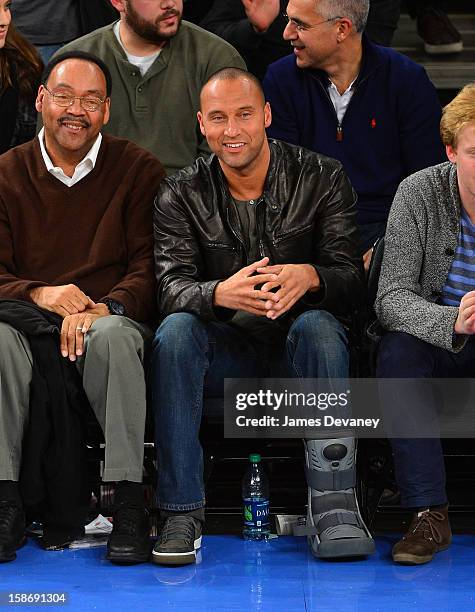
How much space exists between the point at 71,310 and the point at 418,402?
3.31 feet

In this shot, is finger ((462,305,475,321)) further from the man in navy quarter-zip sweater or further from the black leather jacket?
the man in navy quarter-zip sweater

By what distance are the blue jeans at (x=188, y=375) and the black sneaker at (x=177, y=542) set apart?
0.14 feet

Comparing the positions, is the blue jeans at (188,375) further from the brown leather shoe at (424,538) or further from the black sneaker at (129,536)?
the brown leather shoe at (424,538)

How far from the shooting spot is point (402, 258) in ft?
11.5

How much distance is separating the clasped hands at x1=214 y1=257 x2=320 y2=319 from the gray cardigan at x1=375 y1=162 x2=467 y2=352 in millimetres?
242

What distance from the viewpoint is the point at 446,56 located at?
5.52 meters

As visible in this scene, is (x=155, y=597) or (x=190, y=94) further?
(x=190, y=94)

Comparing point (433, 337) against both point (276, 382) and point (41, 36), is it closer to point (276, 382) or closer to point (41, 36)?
point (276, 382)

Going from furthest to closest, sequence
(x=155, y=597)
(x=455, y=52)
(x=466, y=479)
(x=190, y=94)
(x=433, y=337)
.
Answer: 1. (x=455, y=52)
2. (x=190, y=94)
3. (x=466, y=479)
4. (x=433, y=337)
5. (x=155, y=597)

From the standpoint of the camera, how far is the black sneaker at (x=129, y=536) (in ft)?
10.7

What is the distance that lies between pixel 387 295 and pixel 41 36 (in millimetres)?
2075

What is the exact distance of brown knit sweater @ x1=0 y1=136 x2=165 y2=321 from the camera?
3.69 m

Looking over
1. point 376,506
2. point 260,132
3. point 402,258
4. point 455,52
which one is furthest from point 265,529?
point 455,52

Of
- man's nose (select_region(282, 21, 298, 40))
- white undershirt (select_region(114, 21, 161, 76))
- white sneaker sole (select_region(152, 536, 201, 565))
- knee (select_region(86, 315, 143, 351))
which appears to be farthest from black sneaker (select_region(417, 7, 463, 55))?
white sneaker sole (select_region(152, 536, 201, 565))
